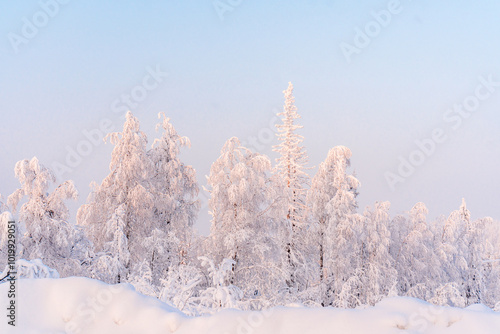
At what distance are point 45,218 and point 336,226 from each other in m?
12.3

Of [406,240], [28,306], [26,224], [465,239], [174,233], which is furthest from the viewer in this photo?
[465,239]

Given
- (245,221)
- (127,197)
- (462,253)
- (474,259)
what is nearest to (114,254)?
(127,197)

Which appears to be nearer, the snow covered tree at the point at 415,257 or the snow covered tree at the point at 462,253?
the snow covered tree at the point at 415,257

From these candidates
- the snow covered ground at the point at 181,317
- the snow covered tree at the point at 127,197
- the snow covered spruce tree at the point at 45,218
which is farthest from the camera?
the snow covered tree at the point at 127,197

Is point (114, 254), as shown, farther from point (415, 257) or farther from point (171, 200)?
point (415, 257)

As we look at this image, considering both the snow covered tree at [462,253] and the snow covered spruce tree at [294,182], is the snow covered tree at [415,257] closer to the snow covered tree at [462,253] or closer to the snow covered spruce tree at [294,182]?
the snow covered tree at [462,253]

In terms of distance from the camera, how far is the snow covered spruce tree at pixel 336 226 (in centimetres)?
1991

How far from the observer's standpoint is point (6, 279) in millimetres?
4750

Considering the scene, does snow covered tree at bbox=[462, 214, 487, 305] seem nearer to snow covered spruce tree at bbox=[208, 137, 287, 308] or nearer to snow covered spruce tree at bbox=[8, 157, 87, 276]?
snow covered spruce tree at bbox=[208, 137, 287, 308]

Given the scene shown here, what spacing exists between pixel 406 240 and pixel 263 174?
10.8 m

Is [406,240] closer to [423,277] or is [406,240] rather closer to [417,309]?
[423,277]

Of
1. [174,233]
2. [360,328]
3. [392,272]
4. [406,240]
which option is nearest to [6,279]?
[360,328]

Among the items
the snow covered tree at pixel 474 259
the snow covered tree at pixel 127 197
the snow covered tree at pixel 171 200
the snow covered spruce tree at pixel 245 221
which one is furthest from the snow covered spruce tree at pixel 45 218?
the snow covered tree at pixel 474 259

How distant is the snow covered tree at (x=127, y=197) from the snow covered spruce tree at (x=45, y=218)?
197cm
